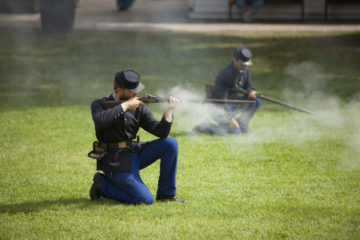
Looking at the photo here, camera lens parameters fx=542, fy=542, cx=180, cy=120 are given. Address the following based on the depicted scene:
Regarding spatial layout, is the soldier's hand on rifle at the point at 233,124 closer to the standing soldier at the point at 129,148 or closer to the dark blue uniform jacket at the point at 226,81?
the dark blue uniform jacket at the point at 226,81

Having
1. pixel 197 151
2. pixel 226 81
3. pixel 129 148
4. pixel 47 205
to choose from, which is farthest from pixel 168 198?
pixel 226 81

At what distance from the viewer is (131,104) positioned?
606 cm

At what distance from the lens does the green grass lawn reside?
5781mm

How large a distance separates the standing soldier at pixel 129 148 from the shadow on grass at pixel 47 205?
0.30 ft

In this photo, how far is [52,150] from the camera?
28.9 feet

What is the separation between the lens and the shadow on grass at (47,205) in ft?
20.3

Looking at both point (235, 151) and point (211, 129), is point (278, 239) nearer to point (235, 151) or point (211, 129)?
point (235, 151)

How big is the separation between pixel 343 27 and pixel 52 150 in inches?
597

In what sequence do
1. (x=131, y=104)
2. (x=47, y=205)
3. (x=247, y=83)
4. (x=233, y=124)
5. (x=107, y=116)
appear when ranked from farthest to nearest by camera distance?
(x=247, y=83) → (x=233, y=124) → (x=47, y=205) → (x=131, y=104) → (x=107, y=116)

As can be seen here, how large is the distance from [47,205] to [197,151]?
3.11m

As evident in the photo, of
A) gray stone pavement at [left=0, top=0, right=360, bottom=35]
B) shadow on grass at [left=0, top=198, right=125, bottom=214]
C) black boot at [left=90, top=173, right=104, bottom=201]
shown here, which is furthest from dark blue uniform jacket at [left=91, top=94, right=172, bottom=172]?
gray stone pavement at [left=0, top=0, right=360, bottom=35]

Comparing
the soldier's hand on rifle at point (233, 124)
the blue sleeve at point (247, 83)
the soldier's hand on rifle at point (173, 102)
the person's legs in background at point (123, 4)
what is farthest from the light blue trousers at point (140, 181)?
the person's legs in background at point (123, 4)

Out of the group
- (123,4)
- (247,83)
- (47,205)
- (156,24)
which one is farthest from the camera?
(123,4)

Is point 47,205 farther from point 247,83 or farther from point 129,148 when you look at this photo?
point 247,83
